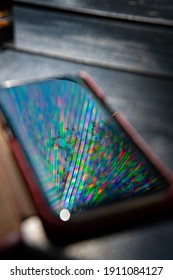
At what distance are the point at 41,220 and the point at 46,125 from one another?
0.17 meters

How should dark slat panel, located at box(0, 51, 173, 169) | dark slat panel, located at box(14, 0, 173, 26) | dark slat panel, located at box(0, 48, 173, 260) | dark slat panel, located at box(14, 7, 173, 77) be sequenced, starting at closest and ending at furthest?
dark slat panel, located at box(0, 48, 173, 260), dark slat panel, located at box(0, 51, 173, 169), dark slat panel, located at box(14, 7, 173, 77), dark slat panel, located at box(14, 0, 173, 26)

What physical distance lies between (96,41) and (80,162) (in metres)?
0.47

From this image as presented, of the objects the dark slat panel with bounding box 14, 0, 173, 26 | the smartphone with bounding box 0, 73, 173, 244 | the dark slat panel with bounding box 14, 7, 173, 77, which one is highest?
the dark slat panel with bounding box 14, 0, 173, 26

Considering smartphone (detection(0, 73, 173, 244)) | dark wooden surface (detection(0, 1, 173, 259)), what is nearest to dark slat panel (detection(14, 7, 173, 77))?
dark wooden surface (detection(0, 1, 173, 259))

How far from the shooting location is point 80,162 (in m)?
0.49

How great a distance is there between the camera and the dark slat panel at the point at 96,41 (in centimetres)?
79

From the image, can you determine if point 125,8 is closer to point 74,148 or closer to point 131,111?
point 131,111

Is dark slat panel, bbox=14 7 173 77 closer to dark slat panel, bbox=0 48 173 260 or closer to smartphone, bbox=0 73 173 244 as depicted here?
dark slat panel, bbox=0 48 173 260

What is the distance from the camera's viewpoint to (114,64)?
0.77m

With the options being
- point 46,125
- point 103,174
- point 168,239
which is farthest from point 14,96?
point 168,239

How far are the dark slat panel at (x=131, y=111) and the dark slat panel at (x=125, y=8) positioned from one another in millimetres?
324

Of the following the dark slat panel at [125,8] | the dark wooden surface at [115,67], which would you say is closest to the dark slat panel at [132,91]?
the dark wooden surface at [115,67]

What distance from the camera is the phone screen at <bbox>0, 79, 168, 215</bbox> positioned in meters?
0.45

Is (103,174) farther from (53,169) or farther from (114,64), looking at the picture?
(114,64)
